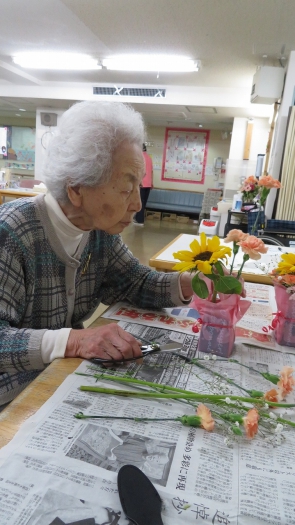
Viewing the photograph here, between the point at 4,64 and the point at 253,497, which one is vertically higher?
the point at 4,64

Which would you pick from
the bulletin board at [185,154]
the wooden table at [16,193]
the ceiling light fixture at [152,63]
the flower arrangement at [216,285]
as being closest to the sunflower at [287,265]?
the flower arrangement at [216,285]

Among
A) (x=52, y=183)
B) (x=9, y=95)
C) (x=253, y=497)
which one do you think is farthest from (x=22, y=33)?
(x=253, y=497)

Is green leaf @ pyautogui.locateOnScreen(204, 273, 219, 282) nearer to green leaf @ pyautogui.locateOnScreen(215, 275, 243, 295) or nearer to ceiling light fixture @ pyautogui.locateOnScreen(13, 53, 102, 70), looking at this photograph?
green leaf @ pyautogui.locateOnScreen(215, 275, 243, 295)

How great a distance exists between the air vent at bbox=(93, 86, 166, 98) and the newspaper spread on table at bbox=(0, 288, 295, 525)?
739 centimetres

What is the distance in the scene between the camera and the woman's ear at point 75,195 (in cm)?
110

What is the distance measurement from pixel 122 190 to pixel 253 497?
0.81 metres

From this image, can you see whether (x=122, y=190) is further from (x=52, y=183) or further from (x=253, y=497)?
(x=253, y=497)

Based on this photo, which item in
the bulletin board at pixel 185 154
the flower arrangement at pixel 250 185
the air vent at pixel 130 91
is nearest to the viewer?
the flower arrangement at pixel 250 185

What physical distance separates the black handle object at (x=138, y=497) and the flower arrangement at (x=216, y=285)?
1.43 ft

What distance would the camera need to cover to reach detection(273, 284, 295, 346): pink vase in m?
1.05

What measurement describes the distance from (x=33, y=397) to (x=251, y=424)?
0.41 metres

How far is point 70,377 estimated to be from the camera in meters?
0.82

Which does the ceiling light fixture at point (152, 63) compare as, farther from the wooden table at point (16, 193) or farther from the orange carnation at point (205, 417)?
the orange carnation at point (205, 417)

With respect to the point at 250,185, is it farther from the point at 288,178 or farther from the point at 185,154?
the point at 185,154
